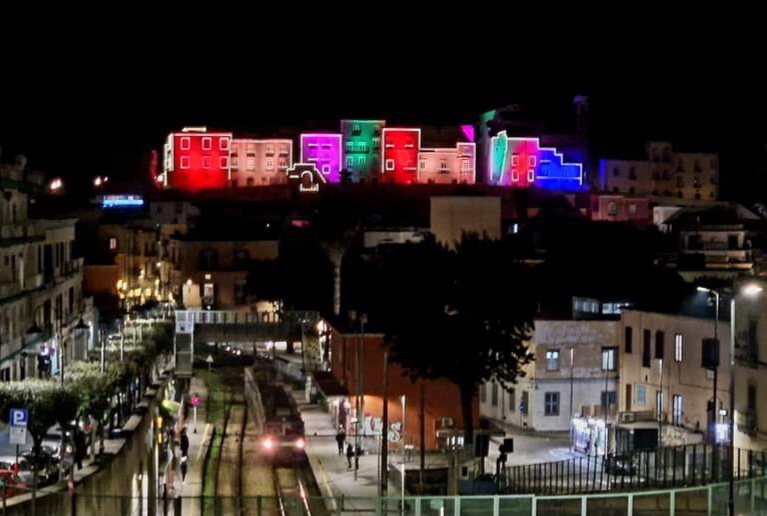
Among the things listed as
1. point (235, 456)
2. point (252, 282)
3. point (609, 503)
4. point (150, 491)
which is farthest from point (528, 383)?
point (252, 282)

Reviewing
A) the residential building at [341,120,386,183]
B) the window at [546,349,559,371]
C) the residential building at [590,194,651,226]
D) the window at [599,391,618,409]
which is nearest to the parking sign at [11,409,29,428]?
the window at [546,349,559,371]

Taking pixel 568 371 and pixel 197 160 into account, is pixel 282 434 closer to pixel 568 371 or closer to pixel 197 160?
pixel 568 371

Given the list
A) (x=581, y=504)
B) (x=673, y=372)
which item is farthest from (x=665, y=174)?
(x=581, y=504)

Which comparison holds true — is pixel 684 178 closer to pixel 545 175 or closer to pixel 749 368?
pixel 545 175

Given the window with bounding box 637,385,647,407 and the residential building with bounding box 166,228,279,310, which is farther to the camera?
the residential building with bounding box 166,228,279,310

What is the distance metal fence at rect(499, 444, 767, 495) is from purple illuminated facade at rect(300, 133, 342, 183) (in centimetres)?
8202

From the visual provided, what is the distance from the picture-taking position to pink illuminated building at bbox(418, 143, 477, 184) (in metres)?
117

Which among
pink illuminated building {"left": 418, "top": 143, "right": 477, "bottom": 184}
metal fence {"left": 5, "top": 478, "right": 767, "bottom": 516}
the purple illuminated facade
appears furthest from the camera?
the purple illuminated facade

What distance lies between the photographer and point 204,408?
5522cm

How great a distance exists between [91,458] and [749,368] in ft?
62.2

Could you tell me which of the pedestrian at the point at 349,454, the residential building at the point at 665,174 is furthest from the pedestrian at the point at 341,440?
the residential building at the point at 665,174

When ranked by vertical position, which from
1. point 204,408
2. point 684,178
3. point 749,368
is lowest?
point 204,408

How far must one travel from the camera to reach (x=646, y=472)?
1257 inches

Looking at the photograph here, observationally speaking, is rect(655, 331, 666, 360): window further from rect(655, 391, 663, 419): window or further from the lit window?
rect(655, 391, 663, 419): window
